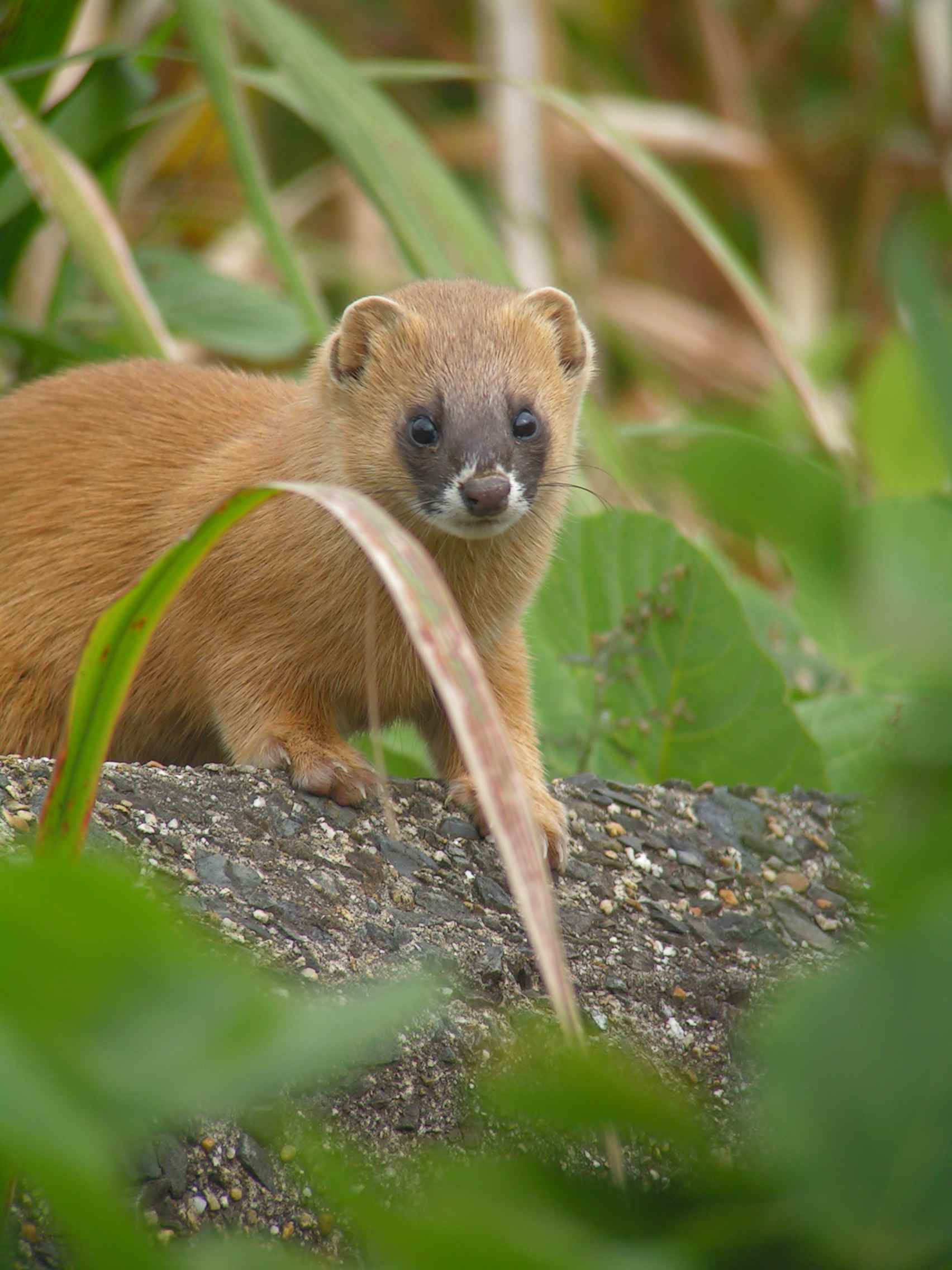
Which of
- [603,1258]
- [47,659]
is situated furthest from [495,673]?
[603,1258]

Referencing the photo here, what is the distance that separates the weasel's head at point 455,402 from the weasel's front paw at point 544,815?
0.52 m

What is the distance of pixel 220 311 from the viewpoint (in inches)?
185

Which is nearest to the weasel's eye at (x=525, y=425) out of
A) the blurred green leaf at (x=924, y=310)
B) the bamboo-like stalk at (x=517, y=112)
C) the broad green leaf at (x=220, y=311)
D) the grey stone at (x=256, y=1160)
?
the broad green leaf at (x=220, y=311)

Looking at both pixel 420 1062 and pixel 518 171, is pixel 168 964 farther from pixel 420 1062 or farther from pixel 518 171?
pixel 518 171

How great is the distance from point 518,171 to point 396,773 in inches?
184

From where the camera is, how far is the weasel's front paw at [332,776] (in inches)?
102

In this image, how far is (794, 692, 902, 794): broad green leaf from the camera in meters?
3.46

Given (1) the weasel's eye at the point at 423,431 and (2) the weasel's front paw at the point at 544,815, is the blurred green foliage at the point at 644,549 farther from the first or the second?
(2) the weasel's front paw at the point at 544,815

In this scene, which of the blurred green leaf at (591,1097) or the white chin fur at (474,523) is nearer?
the blurred green leaf at (591,1097)

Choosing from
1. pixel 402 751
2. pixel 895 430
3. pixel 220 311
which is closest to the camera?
pixel 402 751

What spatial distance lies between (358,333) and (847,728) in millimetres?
1480

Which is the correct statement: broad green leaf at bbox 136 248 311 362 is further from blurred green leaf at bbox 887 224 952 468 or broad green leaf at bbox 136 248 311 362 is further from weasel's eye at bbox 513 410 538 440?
blurred green leaf at bbox 887 224 952 468

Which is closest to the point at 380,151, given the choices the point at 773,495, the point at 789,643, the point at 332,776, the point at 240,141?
the point at 240,141

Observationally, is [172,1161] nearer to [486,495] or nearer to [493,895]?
[493,895]
